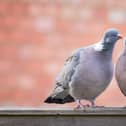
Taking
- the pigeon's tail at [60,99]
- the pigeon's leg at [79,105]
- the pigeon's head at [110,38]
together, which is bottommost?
the pigeon's leg at [79,105]

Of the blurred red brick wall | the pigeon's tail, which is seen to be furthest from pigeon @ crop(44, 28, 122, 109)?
the blurred red brick wall

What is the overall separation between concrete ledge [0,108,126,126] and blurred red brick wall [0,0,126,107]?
Result: 424 millimetres

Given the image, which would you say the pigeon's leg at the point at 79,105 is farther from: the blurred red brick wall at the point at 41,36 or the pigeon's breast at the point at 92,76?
the blurred red brick wall at the point at 41,36

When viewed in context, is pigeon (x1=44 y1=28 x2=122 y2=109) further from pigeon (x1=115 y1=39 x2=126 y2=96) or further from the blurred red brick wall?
the blurred red brick wall

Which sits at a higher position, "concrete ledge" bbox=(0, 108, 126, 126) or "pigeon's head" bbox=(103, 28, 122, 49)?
"pigeon's head" bbox=(103, 28, 122, 49)

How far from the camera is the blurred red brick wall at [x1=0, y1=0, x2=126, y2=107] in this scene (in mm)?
1761

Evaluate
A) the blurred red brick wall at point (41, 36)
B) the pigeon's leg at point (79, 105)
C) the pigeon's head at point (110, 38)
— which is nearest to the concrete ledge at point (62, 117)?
the pigeon's leg at point (79, 105)

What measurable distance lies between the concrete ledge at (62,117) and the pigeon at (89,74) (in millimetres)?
42

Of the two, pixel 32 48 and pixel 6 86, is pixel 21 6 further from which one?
pixel 6 86

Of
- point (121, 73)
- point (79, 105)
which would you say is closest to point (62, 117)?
point (79, 105)

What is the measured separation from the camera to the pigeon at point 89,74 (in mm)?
1327

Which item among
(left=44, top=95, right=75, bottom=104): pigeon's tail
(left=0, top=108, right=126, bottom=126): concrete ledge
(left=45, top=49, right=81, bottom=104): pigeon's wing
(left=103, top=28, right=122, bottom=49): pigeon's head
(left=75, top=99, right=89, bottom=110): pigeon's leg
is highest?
(left=103, top=28, right=122, bottom=49): pigeon's head

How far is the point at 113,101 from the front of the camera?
168cm

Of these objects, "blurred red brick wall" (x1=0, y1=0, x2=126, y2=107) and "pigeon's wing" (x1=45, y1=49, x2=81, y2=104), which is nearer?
"pigeon's wing" (x1=45, y1=49, x2=81, y2=104)
